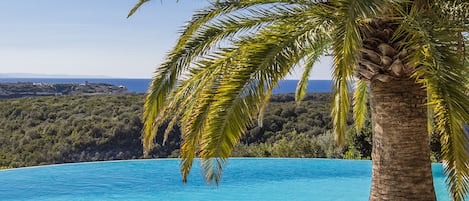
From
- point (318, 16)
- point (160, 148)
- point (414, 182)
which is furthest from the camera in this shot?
point (160, 148)

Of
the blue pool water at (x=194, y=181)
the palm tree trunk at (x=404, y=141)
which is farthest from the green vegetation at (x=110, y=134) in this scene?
the palm tree trunk at (x=404, y=141)

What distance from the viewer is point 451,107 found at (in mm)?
4402

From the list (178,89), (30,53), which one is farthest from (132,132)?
(30,53)

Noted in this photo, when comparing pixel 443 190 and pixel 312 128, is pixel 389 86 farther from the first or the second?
pixel 312 128

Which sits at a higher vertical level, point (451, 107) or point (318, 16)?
point (318, 16)

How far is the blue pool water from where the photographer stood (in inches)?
442

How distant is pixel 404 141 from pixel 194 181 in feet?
24.7

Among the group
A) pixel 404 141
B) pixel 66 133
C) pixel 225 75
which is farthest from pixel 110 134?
pixel 225 75

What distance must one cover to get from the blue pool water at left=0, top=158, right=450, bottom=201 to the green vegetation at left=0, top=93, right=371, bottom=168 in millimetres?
1645

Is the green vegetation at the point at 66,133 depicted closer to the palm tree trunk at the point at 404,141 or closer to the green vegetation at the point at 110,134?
the green vegetation at the point at 110,134

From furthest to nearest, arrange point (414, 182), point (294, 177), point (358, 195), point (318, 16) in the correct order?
point (294, 177) < point (358, 195) < point (414, 182) < point (318, 16)

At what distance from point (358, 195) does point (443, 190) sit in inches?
74.4

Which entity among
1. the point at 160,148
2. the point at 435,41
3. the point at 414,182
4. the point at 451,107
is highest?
the point at 435,41

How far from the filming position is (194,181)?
498 inches
